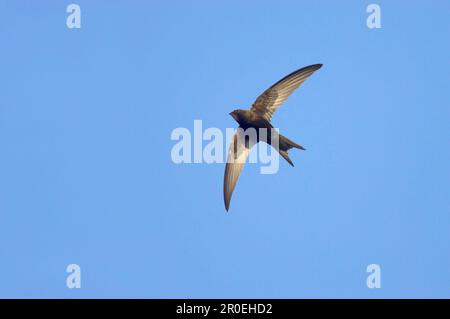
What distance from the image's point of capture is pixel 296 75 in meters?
12.8

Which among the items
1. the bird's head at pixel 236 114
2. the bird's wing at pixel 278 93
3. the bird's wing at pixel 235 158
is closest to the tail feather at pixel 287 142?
the bird's wing at pixel 278 93

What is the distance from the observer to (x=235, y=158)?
13.3 metres

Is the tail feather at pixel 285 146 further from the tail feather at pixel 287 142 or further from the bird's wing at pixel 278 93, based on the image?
the bird's wing at pixel 278 93

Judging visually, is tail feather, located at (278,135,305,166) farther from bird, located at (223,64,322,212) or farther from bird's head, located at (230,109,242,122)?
bird's head, located at (230,109,242,122)

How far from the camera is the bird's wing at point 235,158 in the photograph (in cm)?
1305

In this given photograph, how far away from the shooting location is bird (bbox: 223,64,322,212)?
1256cm

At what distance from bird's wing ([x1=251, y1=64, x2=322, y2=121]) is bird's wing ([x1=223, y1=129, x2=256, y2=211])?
474mm

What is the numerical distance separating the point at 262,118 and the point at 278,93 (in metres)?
0.45
